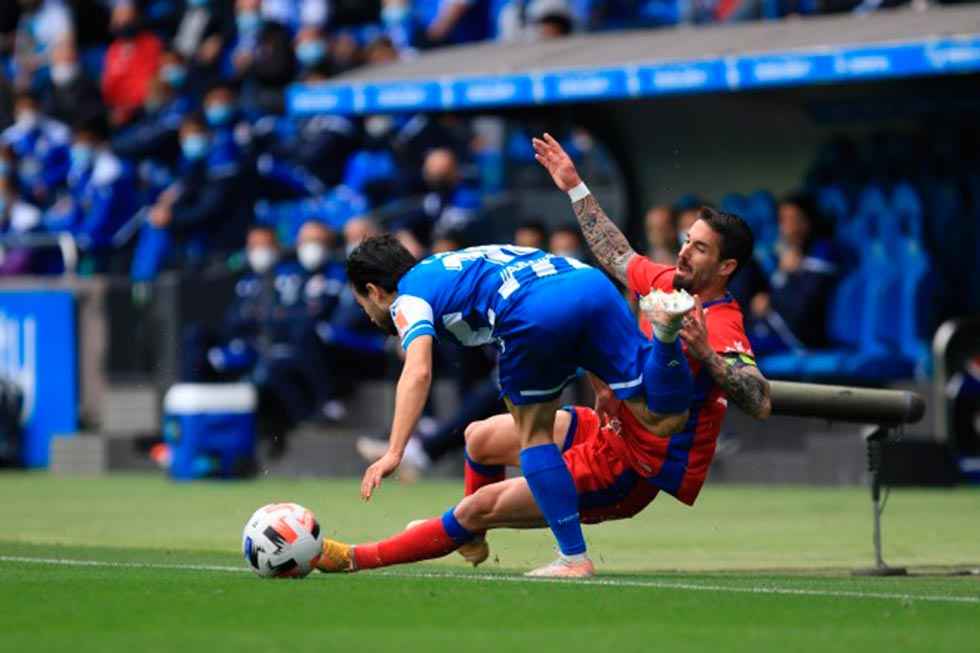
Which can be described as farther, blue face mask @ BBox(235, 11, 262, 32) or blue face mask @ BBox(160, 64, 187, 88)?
blue face mask @ BBox(160, 64, 187, 88)

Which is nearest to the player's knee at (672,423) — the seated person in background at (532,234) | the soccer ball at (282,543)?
the soccer ball at (282,543)

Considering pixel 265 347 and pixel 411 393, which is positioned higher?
pixel 411 393

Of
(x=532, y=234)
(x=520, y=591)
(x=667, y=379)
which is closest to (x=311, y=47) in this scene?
(x=532, y=234)

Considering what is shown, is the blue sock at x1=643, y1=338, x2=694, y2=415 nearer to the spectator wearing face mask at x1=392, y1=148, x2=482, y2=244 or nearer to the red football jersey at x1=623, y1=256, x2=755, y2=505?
the red football jersey at x1=623, y1=256, x2=755, y2=505

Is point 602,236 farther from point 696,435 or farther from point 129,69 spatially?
point 129,69

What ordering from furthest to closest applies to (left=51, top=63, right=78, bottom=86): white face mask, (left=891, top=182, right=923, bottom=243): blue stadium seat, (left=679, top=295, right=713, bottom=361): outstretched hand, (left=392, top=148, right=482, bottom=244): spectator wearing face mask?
(left=51, top=63, right=78, bottom=86): white face mask, (left=392, top=148, right=482, bottom=244): spectator wearing face mask, (left=891, top=182, right=923, bottom=243): blue stadium seat, (left=679, top=295, right=713, bottom=361): outstretched hand

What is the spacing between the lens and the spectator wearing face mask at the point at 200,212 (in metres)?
22.9

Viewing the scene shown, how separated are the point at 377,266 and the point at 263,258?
11.6m

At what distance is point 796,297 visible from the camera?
18047 mm

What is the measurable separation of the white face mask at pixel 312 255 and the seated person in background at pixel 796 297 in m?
4.38

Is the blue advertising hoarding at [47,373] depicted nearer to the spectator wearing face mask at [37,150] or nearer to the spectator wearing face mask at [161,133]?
the spectator wearing face mask at [161,133]

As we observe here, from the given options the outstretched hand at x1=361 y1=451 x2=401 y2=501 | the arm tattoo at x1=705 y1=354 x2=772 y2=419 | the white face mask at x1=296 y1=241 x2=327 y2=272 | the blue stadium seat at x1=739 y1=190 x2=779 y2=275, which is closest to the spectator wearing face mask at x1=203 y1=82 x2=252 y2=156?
the white face mask at x1=296 y1=241 x2=327 y2=272

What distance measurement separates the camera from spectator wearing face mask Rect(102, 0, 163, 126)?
26828 mm

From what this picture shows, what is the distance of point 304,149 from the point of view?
74.5ft
